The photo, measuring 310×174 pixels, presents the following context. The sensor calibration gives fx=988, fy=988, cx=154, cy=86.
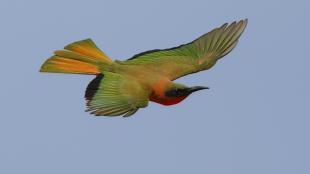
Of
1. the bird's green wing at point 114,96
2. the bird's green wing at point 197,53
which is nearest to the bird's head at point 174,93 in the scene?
the bird's green wing at point 114,96

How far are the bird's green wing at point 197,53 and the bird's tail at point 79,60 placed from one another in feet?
1.40

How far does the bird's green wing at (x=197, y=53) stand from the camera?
40.7 feet

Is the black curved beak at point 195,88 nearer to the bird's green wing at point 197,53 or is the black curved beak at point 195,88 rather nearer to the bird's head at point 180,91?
the bird's head at point 180,91

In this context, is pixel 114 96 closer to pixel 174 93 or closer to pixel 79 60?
pixel 174 93

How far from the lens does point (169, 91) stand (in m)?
11.3

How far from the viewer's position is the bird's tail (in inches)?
469

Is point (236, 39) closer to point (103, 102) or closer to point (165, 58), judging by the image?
point (165, 58)

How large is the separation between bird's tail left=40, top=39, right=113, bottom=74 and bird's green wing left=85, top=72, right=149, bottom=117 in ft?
0.97

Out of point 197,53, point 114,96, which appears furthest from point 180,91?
point 197,53

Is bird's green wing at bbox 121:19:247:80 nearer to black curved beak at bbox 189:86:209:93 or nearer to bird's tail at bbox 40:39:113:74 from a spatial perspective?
bird's tail at bbox 40:39:113:74

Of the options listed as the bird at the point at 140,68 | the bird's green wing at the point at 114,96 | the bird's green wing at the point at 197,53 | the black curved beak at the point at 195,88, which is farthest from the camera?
the bird's green wing at the point at 197,53

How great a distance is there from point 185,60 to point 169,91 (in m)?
1.39

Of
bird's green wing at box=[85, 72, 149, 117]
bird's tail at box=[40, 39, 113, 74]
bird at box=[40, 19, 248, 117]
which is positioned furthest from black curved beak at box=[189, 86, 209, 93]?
bird's tail at box=[40, 39, 113, 74]

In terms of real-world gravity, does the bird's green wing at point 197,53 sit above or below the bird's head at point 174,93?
above
